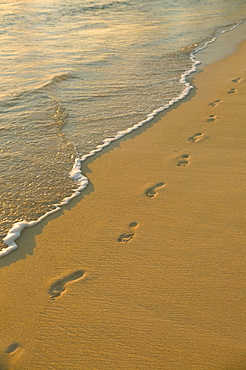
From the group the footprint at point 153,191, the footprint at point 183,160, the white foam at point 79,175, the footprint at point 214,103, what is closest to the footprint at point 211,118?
the footprint at point 214,103

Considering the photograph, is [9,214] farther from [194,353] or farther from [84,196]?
[194,353]

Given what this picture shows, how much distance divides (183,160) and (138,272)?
170 cm

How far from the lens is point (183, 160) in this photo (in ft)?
13.4

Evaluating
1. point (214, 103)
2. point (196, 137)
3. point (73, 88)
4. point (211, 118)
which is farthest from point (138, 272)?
point (73, 88)

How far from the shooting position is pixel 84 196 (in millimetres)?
3676

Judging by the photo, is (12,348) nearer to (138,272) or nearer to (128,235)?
(138,272)

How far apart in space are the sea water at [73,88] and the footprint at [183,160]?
0.98m

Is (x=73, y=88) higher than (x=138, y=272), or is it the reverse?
(x=73, y=88)

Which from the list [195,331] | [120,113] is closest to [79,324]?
[195,331]

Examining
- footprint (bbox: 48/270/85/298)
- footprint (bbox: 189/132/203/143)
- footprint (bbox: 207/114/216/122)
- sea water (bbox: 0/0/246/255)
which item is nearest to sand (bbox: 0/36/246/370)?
footprint (bbox: 48/270/85/298)

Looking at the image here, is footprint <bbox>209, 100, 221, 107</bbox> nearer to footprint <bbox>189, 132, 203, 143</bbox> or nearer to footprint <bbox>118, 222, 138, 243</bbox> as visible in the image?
footprint <bbox>189, 132, 203, 143</bbox>

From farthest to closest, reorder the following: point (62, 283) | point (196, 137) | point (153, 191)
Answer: point (196, 137)
point (153, 191)
point (62, 283)

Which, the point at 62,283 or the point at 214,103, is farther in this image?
the point at 214,103

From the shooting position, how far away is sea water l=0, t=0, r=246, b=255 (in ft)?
→ 13.0
